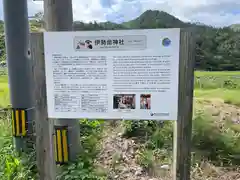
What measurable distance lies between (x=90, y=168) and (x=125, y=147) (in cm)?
69

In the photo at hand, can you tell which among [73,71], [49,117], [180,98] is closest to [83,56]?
[73,71]

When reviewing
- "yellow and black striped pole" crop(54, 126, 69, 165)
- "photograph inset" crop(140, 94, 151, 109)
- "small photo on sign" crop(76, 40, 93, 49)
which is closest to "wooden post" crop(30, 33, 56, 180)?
"small photo on sign" crop(76, 40, 93, 49)

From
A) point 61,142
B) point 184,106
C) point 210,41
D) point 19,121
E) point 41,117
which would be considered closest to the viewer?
point 184,106

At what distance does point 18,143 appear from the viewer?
334 centimetres

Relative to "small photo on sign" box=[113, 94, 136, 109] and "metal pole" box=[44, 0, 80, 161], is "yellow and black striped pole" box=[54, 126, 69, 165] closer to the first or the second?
"small photo on sign" box=[113, 94, 136, 109]

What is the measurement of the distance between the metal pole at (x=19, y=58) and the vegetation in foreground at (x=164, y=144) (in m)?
0.51

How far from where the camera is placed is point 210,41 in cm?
372

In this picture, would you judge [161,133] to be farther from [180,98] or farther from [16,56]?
[16,56]

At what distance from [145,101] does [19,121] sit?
1766mm

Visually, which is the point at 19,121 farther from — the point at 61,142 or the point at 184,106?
the point at 184,106

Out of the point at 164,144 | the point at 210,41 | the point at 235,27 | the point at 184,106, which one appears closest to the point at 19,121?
the point at 164,144

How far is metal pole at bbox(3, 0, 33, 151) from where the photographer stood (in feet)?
10.8

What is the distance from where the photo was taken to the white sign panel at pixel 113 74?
6.65ft

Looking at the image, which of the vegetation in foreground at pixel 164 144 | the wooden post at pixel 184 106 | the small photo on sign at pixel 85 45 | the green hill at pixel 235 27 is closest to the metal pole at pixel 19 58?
the vegetation in foreground at pixel 164 144
